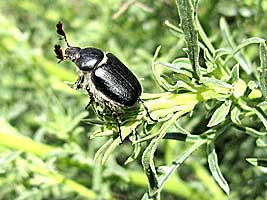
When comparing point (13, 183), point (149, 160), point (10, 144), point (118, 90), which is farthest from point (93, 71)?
point (13, 183)

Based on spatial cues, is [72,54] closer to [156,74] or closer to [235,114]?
[156,74]

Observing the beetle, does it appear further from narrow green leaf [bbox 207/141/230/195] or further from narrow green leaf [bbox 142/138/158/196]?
narrow green leaf [bbox 207/141/230/195]

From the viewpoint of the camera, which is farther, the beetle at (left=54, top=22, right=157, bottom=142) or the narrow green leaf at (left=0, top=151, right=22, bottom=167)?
the narrow green leaf at (left=0, top=151, right=22, bottom=167)

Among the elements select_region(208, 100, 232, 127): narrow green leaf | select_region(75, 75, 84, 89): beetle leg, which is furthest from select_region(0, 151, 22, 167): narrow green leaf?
select_region(208, 100, 232, 127): narrow green leaf

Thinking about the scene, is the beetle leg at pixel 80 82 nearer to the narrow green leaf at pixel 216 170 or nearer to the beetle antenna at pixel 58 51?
the beetle antenna at pixel 58 51

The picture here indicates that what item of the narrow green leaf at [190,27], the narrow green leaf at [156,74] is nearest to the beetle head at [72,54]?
the narrow green leaf at [156,74]

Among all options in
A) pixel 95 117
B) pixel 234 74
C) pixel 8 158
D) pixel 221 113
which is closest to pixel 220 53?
pixel 234 74
